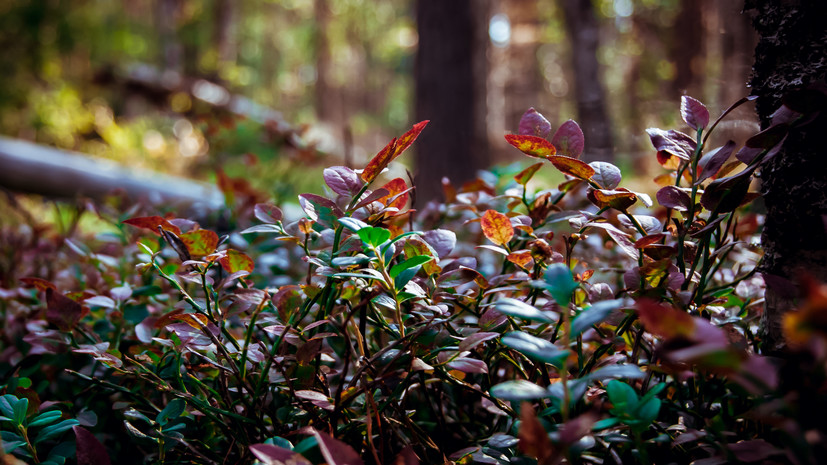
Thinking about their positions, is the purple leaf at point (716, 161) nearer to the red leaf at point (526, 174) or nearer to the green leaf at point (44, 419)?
the red leaf at point (526, 174)

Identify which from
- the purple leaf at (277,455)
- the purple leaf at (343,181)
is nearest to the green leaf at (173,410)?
the purple leaf at (277,455)

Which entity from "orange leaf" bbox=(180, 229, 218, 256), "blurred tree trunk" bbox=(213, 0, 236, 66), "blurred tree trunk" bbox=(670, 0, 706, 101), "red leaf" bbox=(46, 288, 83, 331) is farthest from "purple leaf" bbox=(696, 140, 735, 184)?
"blurred tree trunk" bbox=(213, 0, 236, 66)

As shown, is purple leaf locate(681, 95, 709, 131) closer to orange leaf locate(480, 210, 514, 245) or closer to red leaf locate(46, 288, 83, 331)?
orange leaf locate(480, 210, 514, 245)

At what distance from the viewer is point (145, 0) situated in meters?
24.1

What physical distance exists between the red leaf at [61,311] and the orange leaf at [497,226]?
610 millimetres

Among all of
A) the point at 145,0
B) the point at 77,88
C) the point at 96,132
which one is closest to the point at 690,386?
the point at 96,132

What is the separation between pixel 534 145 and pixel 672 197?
19 centimetres

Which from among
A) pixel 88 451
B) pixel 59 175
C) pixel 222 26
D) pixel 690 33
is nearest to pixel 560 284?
pixel 88 451

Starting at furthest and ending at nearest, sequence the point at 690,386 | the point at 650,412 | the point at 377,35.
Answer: the point at 377,35 → the point at 690,386 → the point at 650,412

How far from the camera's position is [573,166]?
0.65m

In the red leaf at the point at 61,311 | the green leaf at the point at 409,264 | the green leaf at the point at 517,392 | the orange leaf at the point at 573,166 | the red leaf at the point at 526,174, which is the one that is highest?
the orange leaf at the point at 573,166

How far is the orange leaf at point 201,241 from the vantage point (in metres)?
0.71

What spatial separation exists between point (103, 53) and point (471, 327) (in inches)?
475

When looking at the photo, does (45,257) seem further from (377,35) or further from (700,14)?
(377,35)
